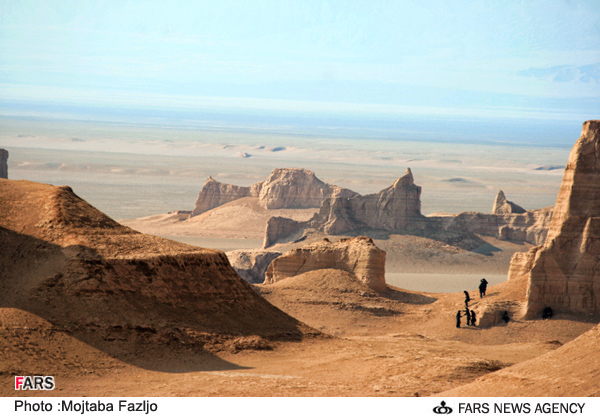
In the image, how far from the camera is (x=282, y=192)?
414 ft

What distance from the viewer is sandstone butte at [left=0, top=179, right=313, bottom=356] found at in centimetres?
2553

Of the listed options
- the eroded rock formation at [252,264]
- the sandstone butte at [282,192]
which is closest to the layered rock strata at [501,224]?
the eroded rock formation at [252,264]

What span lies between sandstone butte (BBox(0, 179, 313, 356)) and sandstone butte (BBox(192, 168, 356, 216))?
3658 inches

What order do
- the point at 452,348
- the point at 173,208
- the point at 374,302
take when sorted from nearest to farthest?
the point at 452,348
the point at 374,302
the point at 173,208

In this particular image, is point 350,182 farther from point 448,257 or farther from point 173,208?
point 448,257

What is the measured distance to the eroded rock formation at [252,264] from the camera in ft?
231

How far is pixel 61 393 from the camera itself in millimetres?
21328

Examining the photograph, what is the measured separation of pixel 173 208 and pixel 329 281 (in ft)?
348

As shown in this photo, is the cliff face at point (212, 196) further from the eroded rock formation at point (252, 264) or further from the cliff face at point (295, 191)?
the eroded rock formation at point (252, 264)

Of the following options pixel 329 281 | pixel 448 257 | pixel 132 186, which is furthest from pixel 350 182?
pixel 329 281

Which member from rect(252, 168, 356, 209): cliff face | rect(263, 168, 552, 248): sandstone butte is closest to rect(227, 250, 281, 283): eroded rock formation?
rect(263, 168, 552, 248): sandstone butte

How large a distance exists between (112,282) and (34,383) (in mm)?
5468

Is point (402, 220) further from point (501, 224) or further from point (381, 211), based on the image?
point (501, 224)

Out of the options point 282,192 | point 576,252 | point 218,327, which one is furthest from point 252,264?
point 282,192
